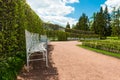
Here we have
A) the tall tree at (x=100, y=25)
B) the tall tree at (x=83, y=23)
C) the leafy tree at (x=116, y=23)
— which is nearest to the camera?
the leafy tree at (x=116, y=23)

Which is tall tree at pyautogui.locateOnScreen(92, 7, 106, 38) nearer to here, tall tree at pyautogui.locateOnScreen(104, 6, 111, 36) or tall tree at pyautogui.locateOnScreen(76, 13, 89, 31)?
tall tree at pyautogui.locateOnScreen(104, 6, 111, 36)

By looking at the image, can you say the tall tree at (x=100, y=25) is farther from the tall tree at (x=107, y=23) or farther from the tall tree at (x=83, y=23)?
the tall tree at (x=83, y=23)

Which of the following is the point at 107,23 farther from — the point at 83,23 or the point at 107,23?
the point at 83,23

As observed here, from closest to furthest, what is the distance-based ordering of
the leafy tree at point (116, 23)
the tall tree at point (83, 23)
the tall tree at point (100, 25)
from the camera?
the leafy tree at point (116, 23), the tall tree at point (100, 25), the tall tree at point (83, 23)

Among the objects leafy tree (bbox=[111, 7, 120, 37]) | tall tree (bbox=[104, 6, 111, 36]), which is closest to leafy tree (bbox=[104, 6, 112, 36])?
tall tree (bbox=[104, 6, 111, 36])

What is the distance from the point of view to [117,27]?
4966 centimetres

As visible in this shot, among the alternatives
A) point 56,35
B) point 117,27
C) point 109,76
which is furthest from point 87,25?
point 109,76

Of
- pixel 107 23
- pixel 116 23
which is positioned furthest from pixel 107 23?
pixel 116 23

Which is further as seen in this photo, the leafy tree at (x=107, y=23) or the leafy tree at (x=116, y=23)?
the leafy tree at (x=107, y=23)

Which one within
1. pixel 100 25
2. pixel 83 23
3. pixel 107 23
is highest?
pixel 83 23

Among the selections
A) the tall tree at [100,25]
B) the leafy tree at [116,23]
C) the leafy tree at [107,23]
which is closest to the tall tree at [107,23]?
the leafy tree at [107,23]

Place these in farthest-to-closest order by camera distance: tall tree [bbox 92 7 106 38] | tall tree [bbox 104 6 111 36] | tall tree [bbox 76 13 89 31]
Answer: tall tree [bbox 76 13 89 31], tall tree [bbox 104 6 111 36], tall tree [bbox 92 7 106 38]

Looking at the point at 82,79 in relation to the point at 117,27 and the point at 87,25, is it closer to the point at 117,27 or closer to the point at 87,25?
the point at 117,27

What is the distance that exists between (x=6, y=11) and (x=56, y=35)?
37.0 meters
